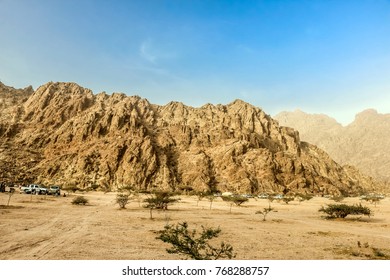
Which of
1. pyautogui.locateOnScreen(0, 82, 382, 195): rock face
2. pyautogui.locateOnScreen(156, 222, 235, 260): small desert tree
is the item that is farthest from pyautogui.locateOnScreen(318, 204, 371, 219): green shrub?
pyautogui.locateOnScreen(0, 82, 382, 195): rock face

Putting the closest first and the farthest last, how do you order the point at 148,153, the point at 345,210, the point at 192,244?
the point at 192,244 → the point at 345,210 → the point at 148,153

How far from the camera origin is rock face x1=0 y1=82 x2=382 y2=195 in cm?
9556

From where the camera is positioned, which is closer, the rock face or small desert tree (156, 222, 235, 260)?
small desert tree (156, 222, 235, 260)

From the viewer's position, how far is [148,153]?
340ft

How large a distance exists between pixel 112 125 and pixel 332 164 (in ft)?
314

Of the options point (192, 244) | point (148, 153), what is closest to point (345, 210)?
point (192, 244)

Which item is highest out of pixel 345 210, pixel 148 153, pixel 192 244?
pixel 148 153

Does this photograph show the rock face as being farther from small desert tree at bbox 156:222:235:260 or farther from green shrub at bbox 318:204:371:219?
small desert tree at bbox 156:222:235:260

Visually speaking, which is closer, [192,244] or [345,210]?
[192,244]

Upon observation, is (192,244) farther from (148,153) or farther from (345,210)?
(148,153)

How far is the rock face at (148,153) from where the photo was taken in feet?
314

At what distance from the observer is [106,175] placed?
94938 mm

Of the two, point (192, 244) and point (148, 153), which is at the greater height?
point (148, 153)
